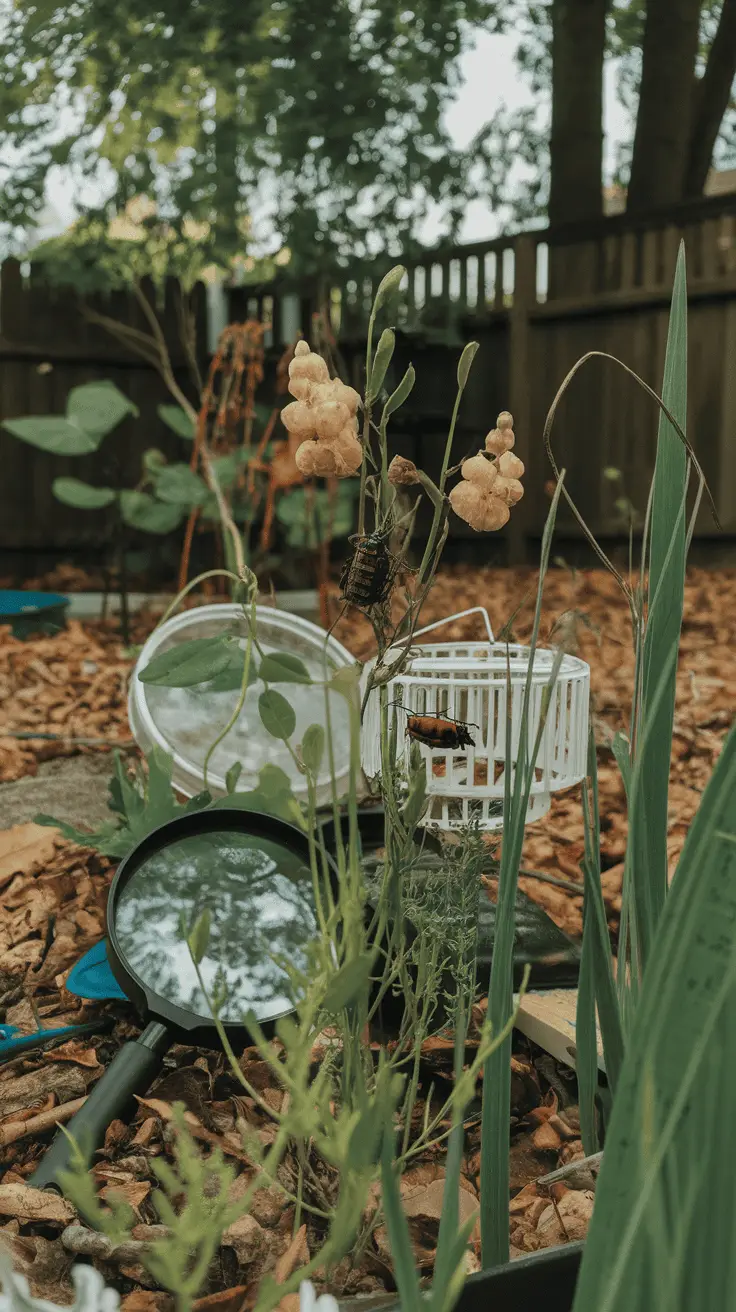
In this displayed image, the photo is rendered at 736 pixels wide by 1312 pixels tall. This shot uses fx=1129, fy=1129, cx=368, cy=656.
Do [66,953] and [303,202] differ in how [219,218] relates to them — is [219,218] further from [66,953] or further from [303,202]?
[66,953]

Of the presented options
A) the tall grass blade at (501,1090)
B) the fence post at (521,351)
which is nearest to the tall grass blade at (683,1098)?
the tall grass blade at (501,1090)

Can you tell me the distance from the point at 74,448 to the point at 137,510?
0.74 m

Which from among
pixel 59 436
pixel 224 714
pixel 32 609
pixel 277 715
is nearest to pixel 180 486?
pixel 59 436

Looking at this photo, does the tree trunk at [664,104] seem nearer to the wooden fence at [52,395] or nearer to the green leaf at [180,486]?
the wooden fence at [52,395]

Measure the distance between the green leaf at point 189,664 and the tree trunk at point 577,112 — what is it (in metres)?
5.86

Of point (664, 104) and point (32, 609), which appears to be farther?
point (664, 104)

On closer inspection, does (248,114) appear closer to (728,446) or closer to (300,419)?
(728,446)

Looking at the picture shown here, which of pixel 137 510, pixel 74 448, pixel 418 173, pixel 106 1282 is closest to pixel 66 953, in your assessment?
pixel 106 1282

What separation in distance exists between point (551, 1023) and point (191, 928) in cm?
41

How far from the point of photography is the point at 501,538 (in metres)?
6.58

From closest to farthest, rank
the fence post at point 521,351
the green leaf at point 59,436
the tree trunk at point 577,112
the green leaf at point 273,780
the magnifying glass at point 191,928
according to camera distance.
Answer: the magnifying glass at point 191,928
the green leaf at point 273,780
the green leaf at point 59,436
the fence post at point 521,351
the tree trunk at point 577,112

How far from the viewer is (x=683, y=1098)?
0.49 meters

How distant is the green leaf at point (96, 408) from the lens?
3.99 m

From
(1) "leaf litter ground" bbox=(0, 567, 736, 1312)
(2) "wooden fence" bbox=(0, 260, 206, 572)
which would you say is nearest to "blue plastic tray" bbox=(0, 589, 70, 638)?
(1) "leaf litter ground" bbox=(0, 567, 736, 1312)
